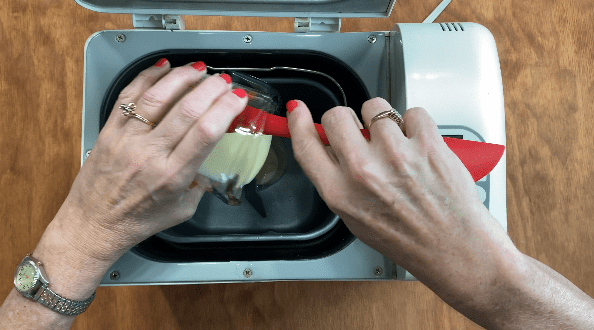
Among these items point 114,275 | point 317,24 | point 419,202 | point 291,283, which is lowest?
point 291,283

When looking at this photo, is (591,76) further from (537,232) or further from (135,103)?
(135,103)

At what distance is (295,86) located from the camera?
1.82 feet

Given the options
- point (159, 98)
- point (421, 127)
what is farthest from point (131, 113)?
point (421, 127)

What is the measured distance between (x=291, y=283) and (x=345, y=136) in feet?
1.13

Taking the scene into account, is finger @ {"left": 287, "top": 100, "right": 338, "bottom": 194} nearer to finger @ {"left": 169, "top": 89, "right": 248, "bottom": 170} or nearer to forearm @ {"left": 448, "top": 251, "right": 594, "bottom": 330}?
finger @ {"left": 169, "top": 89, "right": 248, "bottom": 170}

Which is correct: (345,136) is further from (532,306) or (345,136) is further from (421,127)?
(532,306)

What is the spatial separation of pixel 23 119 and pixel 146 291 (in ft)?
1.14

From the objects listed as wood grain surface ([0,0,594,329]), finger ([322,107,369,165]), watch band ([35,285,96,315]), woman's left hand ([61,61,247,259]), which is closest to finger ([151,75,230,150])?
woman's left hand ([61,61,247,259])

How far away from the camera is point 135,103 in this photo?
15.1 inches

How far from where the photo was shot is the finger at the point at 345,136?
33cm

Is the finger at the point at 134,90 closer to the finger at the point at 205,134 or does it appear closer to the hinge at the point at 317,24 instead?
the finger at the point at 205,134

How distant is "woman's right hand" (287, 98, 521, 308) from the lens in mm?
328

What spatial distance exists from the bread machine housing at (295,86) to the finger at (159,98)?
0.12 m

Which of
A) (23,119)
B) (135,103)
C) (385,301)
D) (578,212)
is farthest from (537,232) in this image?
(23,119)
